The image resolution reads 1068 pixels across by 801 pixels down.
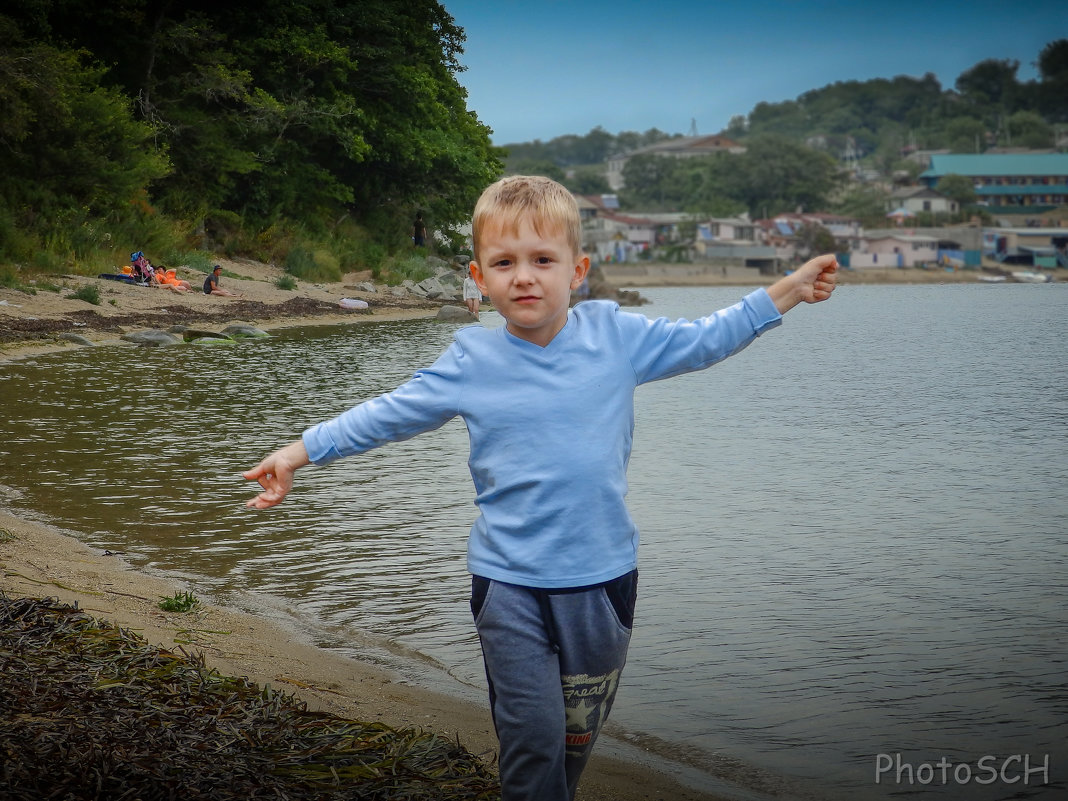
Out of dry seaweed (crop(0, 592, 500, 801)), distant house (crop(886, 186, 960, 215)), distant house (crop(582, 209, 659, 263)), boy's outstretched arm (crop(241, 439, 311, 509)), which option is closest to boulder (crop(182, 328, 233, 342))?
dry seaweed (crop(0, 592, 500, 801))

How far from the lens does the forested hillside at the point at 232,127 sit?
24219 millimetres

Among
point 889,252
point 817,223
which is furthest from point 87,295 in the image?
point 817,223

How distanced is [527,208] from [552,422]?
0.50 m

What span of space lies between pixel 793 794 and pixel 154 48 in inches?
1159

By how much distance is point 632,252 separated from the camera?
320 feet

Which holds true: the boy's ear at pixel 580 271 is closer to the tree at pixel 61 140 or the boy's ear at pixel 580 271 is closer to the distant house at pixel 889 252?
the tree at pixel 61 140

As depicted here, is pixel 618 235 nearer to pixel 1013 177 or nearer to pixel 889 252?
pixel 889 252

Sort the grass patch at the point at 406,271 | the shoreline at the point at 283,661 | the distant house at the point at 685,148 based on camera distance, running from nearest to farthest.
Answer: the shoreline at the point at 283,661 → the grass patch at the point at 406,271 → the distant house at the point at 685,148

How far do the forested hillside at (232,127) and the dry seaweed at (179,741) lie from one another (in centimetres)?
1957

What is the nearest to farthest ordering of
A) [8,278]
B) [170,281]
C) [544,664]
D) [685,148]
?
[544,664], [8,278], [170,281], [685,148]

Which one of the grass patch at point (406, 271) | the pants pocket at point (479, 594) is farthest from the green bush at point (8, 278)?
the pants pocket at point (479, 594)

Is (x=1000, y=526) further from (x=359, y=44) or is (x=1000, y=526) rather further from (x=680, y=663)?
(x=359, y=44)

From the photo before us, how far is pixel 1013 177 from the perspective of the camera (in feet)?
413

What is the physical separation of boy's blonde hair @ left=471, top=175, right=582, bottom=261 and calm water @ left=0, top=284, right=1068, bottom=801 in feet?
7.06
